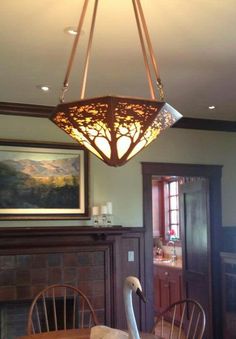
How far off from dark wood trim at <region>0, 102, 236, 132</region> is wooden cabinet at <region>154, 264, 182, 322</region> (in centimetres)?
221

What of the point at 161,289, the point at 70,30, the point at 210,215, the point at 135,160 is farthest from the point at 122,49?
the point at 161,289

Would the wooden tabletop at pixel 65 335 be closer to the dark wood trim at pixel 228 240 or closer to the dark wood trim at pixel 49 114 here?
the dark wood trim at pixel 49 114

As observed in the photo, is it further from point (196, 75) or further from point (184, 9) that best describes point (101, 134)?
point (196, 75)

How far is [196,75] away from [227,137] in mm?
2017

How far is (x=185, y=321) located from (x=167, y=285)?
921 mm

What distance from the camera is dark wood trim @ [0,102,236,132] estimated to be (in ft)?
14.5

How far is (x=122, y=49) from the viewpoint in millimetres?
3004

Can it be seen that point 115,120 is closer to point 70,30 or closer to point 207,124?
point 70,30

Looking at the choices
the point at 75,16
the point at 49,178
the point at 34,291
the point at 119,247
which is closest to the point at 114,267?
the point at 119,247

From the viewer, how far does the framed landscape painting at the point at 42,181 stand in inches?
172

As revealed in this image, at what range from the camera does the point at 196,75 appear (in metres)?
3.56

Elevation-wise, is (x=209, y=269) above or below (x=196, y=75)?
below

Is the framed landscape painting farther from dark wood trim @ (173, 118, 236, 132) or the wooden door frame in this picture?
dark wood trim @ (173, 118, 236, 132)

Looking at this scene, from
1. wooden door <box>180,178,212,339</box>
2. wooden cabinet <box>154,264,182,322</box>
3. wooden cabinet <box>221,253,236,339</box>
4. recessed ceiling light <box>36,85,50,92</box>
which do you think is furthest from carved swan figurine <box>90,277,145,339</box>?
wooden cabinet <box>154,264,182,322</box>
